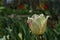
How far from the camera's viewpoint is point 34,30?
1.11 meters

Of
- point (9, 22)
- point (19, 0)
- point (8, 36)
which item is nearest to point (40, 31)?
point (8, 36)

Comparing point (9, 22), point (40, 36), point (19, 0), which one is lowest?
point (19, 0)

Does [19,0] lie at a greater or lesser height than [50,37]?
lesser

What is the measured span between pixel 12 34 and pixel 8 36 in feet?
0.19

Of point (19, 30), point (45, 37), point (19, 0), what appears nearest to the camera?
point (45, 37)

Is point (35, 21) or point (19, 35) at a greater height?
point (35, 21)

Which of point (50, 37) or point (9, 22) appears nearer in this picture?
point (50, 37)

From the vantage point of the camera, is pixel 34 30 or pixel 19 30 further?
pixel 19 30

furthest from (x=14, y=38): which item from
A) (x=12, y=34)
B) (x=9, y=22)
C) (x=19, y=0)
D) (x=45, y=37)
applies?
(x=19, y=0)

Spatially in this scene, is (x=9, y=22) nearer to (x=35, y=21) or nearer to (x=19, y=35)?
(x=19, y=35)

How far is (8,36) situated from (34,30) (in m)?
0.33

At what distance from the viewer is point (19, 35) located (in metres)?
1.44

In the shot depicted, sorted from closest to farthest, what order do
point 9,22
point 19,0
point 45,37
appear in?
point 45,37 < point 9,22 < point 19,0

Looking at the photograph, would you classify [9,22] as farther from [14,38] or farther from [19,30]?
[14,38]
